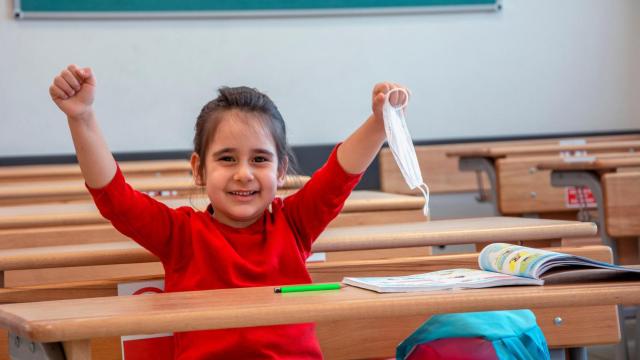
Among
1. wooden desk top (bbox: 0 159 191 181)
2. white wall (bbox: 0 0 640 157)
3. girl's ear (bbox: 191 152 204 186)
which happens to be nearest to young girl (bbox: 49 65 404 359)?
girl's ear (bbox: 191 152 204 186)

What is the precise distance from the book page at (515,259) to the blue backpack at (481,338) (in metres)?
0.13

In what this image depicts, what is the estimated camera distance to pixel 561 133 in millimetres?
6363

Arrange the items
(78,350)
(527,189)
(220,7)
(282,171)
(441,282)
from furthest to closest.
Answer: (220,7)
(527,189)
(282,171)
(441,282)
(78,350)

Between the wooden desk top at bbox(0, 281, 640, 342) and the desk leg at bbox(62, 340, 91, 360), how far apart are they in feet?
0.11

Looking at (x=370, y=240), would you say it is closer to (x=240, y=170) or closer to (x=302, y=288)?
(x=240, y=170)

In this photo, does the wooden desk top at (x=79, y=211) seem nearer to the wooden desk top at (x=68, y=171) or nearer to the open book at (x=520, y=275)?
the open book at (x=520, y=275)

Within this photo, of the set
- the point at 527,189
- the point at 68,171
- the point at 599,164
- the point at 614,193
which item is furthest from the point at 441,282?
the point at 68,171

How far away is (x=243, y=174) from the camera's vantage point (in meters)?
1.83

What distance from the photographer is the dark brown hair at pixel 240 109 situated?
192cm

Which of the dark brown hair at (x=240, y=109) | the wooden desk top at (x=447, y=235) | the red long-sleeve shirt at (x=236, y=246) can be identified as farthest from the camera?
the wooden desk top at (x=447, y=235)

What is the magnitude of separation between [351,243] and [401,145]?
0.56 meters

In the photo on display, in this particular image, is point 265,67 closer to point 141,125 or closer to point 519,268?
point 141,125

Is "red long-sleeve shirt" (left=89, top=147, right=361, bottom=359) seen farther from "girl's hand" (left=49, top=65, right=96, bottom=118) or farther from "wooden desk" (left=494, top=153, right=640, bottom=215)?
"wooden desk" (left=494, top=153, right=640, bottom=215)

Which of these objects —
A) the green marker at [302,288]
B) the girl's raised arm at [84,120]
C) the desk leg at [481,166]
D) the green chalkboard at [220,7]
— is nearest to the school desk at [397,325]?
the girl's raised arm at [84,120]
